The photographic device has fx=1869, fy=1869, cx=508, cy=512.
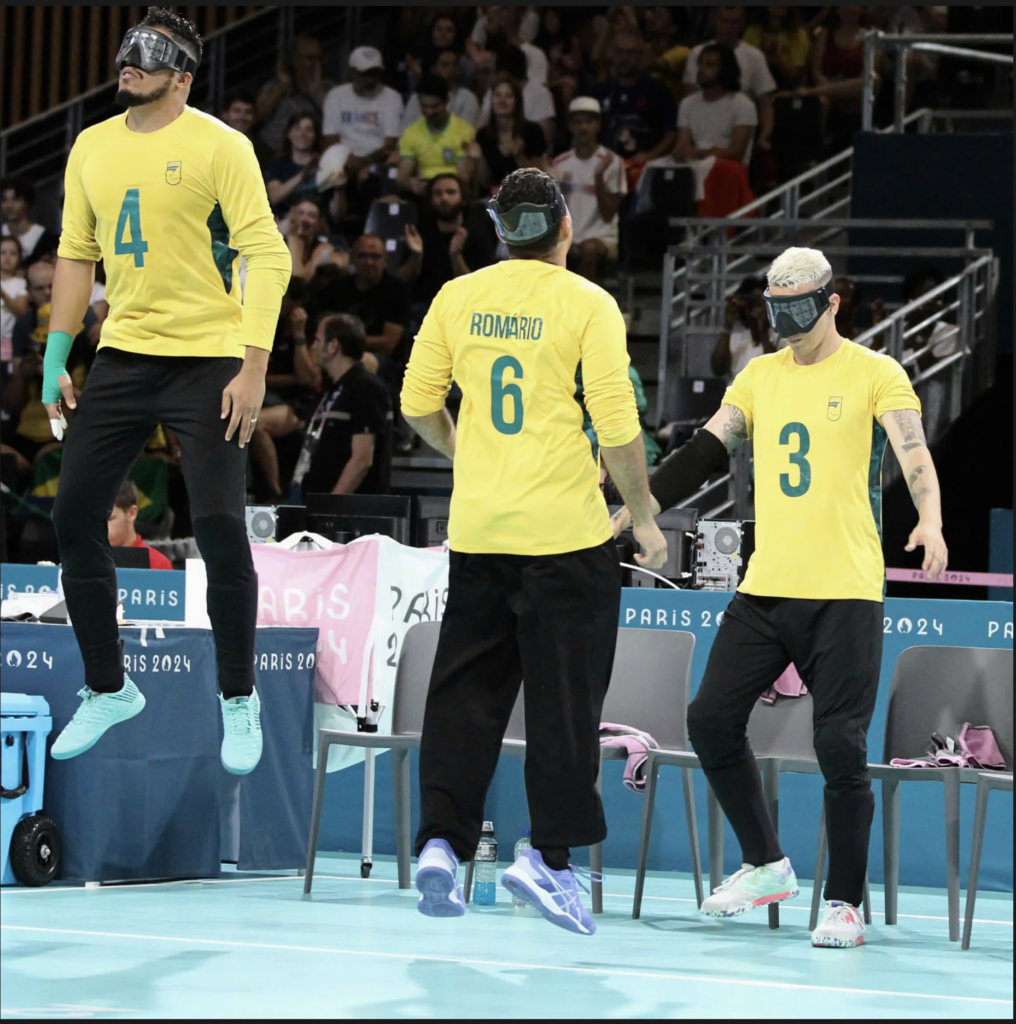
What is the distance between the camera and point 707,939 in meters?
5.89

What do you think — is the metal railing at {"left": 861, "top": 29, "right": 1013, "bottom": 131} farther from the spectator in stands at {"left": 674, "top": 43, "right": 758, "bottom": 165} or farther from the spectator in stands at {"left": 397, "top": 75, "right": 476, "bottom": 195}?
the spectator in stands at {"left": 397, "top": 75, "right": 476, "bottom": 195}

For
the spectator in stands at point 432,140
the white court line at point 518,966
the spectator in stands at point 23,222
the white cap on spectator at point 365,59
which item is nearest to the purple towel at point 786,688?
the white court line at point 518,966

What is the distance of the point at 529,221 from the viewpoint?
4.64 m

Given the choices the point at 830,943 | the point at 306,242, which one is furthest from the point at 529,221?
the point at 306,242

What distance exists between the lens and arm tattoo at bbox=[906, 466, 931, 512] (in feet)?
17.5

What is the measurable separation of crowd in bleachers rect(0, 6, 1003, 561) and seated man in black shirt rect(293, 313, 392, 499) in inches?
37.9

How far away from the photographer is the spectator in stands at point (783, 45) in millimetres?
12422

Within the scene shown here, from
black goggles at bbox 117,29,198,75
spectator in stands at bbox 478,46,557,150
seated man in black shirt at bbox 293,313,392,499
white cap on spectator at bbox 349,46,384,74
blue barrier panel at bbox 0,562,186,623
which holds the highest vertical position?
white cap on spectator at bbox 349,46,384,74

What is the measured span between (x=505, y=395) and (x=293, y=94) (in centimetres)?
902

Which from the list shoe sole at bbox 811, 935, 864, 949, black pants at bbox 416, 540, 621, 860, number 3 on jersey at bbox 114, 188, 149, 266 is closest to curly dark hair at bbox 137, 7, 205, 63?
number 3 on jersey at bbox 114, 188, 149, 266

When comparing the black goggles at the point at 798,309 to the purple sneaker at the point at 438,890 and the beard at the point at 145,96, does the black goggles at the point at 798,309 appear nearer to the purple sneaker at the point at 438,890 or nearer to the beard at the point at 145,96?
the beard at the point at 145,96

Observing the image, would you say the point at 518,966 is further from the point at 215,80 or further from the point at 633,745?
the point at 215,80

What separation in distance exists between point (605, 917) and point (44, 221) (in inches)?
354

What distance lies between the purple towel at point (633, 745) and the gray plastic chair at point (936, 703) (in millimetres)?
852
